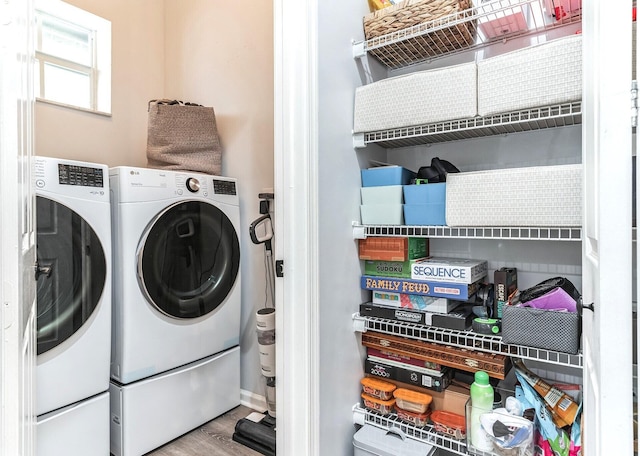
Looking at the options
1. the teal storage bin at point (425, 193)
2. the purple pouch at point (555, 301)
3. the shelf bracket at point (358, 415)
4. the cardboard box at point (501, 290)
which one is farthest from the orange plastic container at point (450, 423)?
the teal storage bin at point (425, 193)

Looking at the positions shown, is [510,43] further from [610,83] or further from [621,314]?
[621,314]

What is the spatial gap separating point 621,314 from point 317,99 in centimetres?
98

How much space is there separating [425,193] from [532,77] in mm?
463

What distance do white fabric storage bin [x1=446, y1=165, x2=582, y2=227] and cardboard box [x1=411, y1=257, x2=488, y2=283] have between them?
163 mm

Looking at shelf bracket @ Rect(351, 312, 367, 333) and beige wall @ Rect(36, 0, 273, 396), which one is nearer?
shelf bracket @ Rect(351, 312, 367, 333)

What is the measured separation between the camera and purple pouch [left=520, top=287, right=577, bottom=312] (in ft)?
3.38

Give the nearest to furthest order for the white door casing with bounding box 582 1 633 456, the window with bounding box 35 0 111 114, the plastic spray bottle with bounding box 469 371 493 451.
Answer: the white door casing with bounding box 582 1 633 456, the plastic spray bottle with bounding box 469 371 493 451, the window with bounding box 35 0 111 114

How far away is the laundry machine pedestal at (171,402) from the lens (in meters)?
1.57

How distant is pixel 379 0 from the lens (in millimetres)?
Answer: 1462

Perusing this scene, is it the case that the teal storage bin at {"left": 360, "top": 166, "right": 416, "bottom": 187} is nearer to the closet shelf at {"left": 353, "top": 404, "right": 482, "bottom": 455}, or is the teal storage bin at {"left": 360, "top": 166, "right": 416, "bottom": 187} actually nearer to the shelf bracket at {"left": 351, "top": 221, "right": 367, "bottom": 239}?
the shelf bracket at {"left": 351, "top": 221, "right": 367, "bottom": 239}

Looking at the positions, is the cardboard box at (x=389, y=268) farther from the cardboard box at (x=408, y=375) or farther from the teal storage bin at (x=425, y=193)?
the cardboard box at (x=408, y=375)

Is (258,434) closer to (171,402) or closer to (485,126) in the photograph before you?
(171,402)

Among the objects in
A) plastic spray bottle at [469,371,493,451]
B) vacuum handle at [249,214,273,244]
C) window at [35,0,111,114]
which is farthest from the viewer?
window at [35,0,111,114]

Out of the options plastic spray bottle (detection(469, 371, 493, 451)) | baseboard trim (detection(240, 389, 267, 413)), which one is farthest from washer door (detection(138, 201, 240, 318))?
plastic spray bottle (detection(469, 371, 493, 451))
